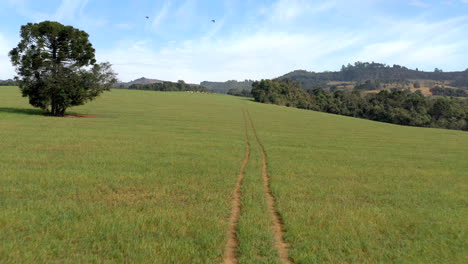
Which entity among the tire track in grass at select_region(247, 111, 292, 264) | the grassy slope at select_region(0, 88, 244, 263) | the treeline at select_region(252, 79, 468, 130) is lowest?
the tire track in grass at select_region(247, 111, 292, 264)

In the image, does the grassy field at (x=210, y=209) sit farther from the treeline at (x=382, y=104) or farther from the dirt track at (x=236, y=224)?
the treeline at (x=382, y=104)

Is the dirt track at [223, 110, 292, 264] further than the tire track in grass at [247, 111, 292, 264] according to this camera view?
No

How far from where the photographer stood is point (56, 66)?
41.1m

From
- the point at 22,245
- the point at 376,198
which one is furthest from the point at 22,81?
the point at 376,198

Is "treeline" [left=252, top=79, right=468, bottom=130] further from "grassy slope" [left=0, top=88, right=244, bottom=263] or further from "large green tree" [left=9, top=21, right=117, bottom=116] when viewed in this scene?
"grassy slope" [left=0, top=88, right=244, bottom=263]

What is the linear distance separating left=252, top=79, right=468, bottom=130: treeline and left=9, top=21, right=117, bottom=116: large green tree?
96.6 meters

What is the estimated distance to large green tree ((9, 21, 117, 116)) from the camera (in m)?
40.4

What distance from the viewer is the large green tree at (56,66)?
40.4 metres

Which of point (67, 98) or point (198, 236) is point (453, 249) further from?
point (67, 98)

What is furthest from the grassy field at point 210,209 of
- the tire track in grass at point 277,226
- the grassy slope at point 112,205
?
the tire track in grass at point 277,226

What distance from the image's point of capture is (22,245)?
23.8 feet

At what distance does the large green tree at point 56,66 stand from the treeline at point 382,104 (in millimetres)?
96596

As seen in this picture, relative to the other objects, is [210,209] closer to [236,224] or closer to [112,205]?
[236,224]

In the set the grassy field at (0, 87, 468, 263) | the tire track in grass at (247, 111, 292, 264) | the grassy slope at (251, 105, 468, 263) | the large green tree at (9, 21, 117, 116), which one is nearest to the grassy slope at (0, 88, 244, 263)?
the grassy field at (0, 87, 468, 263)
